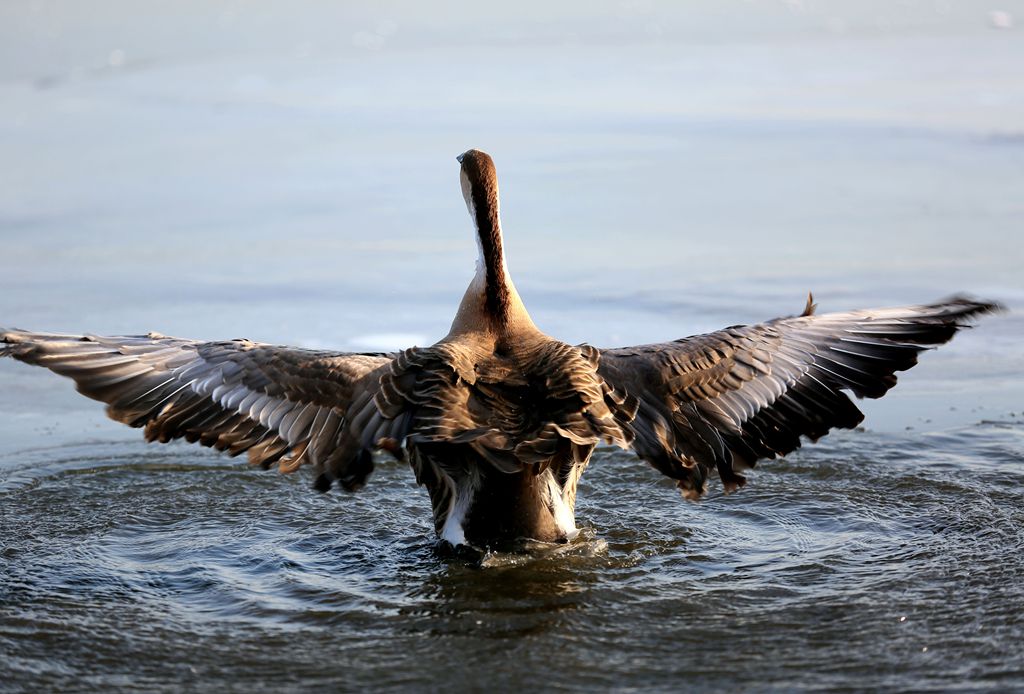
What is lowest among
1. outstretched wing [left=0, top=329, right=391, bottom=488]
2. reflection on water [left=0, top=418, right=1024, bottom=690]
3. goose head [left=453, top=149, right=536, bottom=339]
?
reflection on water [left=0, top=418, right=1024, bottom=690]

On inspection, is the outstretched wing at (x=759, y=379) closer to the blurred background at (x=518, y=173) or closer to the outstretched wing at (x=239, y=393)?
the outstretched wing at (x=239, y=393)

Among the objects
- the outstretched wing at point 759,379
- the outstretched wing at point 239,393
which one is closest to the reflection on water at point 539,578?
the outstretched wing at point 759,379

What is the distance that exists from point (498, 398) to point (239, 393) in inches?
50.1

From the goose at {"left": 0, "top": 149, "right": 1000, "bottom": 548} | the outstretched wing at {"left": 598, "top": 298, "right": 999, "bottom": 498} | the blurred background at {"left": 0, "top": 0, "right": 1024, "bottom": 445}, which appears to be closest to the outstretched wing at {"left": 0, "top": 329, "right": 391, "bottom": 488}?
the goose at {"left": 0, "top": 149, "right": 1000, "bottom": 548}

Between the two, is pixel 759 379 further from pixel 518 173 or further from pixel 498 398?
pixel 518 173

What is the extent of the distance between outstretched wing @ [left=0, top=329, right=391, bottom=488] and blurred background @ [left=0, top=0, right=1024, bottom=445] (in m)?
2.24

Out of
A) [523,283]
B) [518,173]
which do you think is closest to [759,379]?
[523,283]

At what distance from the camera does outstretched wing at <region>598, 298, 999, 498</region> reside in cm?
662

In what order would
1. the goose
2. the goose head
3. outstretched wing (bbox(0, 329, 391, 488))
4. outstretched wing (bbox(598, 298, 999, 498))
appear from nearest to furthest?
the goose
outstretched wing (bbox(0, 329, 391, 488))
outstretched wing (bbox(598, 298, 999, 498))
the goose head

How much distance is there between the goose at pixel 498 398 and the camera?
618 centimetres

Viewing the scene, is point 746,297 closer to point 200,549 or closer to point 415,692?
point 200,549

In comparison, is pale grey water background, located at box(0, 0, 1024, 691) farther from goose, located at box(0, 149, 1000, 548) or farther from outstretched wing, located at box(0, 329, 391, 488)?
outstretched wing, located at box(0, 329, 391, 488)

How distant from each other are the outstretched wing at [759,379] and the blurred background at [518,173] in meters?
1.66

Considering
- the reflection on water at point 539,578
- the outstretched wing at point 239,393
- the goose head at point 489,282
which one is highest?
the goose head at point 489,282
